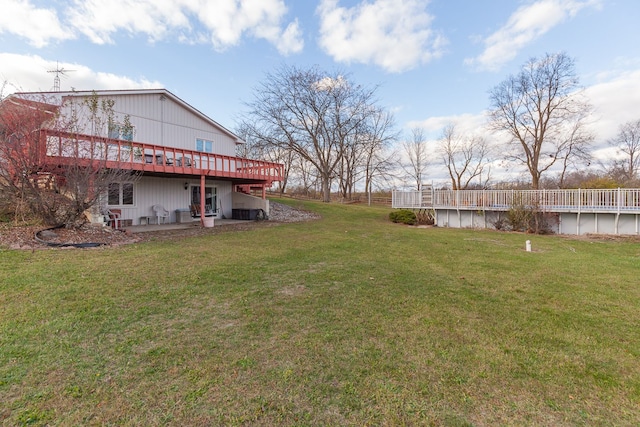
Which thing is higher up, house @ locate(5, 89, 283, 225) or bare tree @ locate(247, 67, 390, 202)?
bare tree @ locate(247, 67, 390, 202)

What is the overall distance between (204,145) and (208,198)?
2.96m

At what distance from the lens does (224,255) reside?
7.00m

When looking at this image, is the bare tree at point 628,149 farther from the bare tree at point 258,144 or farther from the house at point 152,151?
the house at point 152,151

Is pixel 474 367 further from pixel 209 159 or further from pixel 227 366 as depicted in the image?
pixel 209 159

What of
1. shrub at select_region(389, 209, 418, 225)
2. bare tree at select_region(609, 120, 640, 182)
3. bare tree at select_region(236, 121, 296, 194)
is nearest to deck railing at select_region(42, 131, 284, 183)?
bare tree at select_region(236, 121, 296, 194)

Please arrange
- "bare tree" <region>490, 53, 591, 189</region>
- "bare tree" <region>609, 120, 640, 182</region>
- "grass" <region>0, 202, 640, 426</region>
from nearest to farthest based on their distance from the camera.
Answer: "grass" <region>0, 202, 640, 426</region> < "bare tree" <region>490, 53, 591, 189</region> < "bare tree" <region>609, 120, 640, 182</region>

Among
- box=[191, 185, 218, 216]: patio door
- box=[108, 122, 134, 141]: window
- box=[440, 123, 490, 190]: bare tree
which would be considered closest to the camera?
box=[108, 122, 134, 141]: window

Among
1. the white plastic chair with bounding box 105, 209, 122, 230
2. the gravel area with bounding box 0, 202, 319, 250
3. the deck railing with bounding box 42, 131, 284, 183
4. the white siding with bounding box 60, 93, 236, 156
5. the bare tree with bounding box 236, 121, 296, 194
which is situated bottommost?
the gravel area with bounding box 0, 202, 319, 250

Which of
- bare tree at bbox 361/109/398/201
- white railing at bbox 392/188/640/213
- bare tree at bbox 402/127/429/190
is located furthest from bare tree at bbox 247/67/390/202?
white railing at bbox 392/188/640/213

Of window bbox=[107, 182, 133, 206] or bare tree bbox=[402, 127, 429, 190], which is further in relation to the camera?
bare tree bbox=[402, 127, 429, 190]

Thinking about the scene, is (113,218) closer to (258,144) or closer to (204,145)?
(204,145)

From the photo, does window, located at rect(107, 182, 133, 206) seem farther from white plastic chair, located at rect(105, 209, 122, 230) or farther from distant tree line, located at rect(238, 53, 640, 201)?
distant tree line, located at rect(238, 53, 640, 201)

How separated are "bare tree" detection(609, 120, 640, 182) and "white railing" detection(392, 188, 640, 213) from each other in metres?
24.1

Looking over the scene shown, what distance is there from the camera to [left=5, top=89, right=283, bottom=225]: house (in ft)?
29.5
